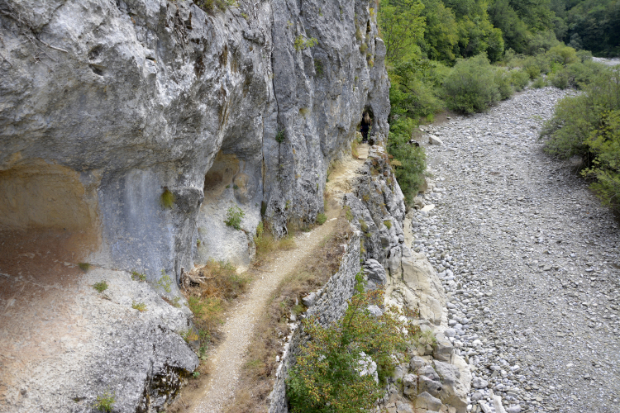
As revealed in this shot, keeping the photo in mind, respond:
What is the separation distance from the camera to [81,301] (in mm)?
7379

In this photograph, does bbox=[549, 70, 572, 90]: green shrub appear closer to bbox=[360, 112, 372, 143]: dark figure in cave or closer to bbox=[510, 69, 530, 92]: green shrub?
bbox=[510, 69, 530, 92]: green shrub

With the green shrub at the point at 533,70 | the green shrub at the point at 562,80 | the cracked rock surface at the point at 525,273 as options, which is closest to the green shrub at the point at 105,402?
the cracked rock surface at the point at 525,273

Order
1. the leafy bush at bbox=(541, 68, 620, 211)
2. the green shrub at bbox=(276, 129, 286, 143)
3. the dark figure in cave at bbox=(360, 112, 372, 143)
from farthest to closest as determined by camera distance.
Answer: the dark figure in cave at bbox=(360, 112, 372, 143) → the leafy bush at bbox=(541, 68, 620, 211) → the green shrub at bbox=(276, 129, 286, 143)

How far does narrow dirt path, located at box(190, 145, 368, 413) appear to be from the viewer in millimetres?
8117

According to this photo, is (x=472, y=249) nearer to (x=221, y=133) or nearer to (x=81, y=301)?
(x=221, y=133)

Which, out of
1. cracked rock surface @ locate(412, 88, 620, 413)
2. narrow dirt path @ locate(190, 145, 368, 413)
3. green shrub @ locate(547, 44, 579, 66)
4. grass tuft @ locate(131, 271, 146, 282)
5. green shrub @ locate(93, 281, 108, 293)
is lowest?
cracked rock surface @ locate(412, 88, 620, 413)

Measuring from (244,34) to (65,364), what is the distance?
8949mm

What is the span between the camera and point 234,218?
487 inches

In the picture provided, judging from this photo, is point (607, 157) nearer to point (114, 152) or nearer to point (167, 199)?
point (167, 199)

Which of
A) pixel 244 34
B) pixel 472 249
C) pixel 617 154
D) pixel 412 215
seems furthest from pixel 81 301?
pixel 617 154

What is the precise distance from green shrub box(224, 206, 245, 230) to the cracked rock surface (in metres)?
9.75

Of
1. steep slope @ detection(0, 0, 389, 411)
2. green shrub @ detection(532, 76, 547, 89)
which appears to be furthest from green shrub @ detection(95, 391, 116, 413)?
green shrub @ detection(532, 76, 547, 89)

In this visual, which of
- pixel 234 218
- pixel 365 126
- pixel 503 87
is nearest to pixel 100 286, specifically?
pixel 234 218

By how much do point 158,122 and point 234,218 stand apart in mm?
5012
